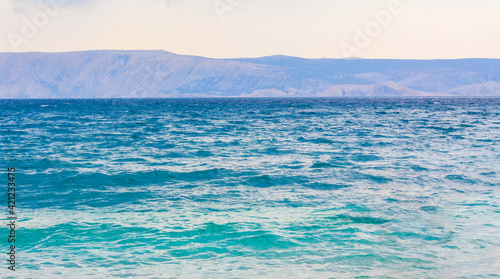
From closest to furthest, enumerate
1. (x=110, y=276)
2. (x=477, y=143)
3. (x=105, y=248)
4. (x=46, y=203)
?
1. (x=110, y=276)
2. (x=105, y=248)
3. (x=46, y=203)
4. (x=477, y=143)

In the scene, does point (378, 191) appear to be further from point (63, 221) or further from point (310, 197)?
point (63, 221)

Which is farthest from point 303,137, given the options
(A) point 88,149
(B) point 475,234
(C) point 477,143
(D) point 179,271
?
(D) point 179,271

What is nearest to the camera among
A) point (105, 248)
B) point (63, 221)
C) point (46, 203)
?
point (105, 248)

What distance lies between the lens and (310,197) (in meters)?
15.3

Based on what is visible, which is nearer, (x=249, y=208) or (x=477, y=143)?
(x=249, y=208)

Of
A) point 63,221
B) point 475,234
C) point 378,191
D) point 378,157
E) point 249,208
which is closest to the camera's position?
point 475,234

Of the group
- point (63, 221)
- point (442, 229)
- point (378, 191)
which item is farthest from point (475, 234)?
point (63, 221)

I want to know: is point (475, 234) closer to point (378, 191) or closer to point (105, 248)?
point (378, 191)

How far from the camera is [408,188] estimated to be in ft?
54.2

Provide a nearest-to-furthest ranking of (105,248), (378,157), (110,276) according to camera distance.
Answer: (110,276) < (105,248) < (378,157)

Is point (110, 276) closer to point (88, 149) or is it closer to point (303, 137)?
point (88, 149)

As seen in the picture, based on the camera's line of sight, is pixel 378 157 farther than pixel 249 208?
Yes

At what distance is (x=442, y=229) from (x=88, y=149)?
21667 mm

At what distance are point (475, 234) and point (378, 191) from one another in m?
5.10
